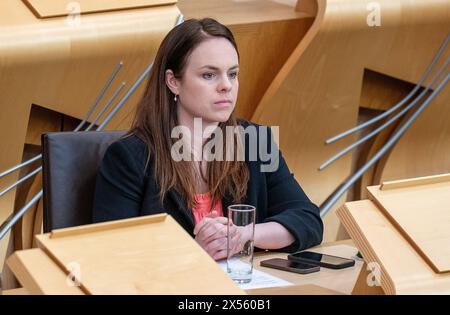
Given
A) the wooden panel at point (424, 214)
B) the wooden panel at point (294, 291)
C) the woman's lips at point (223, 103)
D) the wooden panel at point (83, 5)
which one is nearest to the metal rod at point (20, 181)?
the wooden panel at point (83, 5)

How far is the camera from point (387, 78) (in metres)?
4.04

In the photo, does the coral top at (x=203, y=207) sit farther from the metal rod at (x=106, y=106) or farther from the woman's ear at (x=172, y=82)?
the metal rod at (x=106, y=106)

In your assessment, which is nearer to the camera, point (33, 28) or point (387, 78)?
point (33, 28)

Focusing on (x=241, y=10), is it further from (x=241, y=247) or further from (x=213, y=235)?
(x=241, y=247)

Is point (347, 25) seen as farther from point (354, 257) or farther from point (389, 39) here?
point (354, 257)

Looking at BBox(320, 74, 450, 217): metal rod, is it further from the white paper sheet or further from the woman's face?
the white paper sheet

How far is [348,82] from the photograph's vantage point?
380 centimetres

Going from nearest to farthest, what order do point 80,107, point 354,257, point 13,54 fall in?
point 354,257 < point 13,54 < point 80,107

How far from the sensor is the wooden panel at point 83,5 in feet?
10.1

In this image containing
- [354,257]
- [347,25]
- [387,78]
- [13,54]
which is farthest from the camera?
[387,78]

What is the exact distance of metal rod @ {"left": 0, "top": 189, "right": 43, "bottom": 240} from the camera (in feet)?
10.2

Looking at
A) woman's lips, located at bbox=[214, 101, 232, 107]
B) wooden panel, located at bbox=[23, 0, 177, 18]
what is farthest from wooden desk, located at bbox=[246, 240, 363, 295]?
wooden panel, located at bbox=[23, 0, 177, 18]

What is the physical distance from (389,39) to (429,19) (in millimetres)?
228
